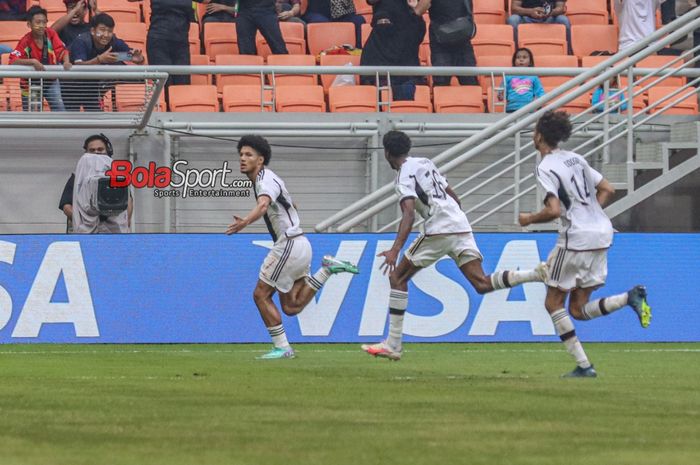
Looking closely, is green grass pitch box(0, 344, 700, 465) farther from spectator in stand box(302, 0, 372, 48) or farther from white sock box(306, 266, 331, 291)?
spectator in stand box(302, 0, 372, 48)

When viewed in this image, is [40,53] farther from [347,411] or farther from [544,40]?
Answer: [347,411]

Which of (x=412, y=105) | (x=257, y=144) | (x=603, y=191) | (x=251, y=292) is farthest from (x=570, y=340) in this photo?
(x=412, y=105)

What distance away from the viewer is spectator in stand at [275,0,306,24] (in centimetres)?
2142

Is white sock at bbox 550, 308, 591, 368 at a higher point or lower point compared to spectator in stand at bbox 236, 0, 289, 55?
lower

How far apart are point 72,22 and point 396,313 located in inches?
367

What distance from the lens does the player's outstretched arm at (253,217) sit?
12.3 metres

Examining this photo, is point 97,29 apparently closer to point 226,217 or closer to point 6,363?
point 226,217

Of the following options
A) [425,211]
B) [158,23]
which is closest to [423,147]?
[158,23]

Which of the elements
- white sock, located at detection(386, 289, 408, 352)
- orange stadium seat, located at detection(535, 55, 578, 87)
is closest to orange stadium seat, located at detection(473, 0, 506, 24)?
orange stadium seat, located at detection(535, 55, 578, 87)

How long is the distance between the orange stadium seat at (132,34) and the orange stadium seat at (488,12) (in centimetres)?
529

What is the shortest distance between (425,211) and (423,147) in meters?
6.17

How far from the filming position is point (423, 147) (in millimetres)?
18828

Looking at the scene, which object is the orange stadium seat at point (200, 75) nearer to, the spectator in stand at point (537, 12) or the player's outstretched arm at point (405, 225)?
the spectator in stand at point (537, 12)

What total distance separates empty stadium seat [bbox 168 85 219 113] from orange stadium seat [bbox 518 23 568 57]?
515cm
